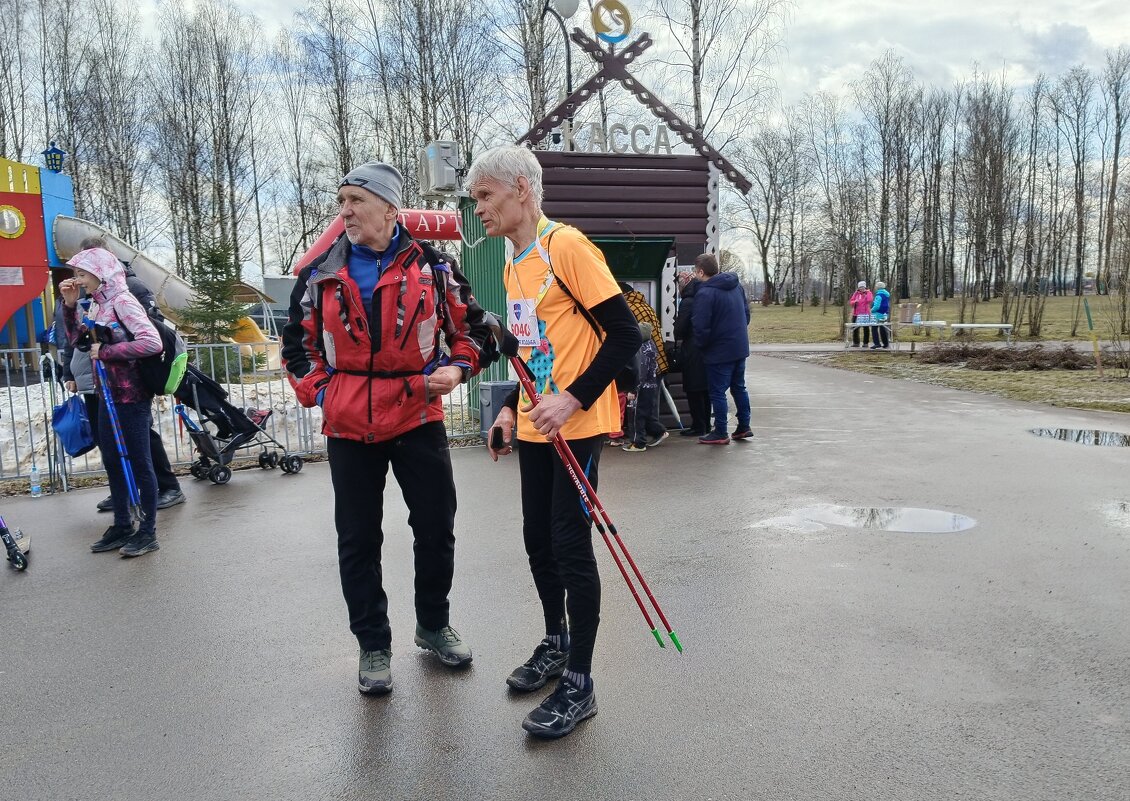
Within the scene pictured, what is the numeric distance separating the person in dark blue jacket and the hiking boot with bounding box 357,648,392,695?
21.1 feet

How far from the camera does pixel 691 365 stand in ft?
32.9

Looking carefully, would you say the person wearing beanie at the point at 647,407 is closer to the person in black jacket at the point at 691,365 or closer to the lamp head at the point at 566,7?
the person in black jacket at the point at 691,365

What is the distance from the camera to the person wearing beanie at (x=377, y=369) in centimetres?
335

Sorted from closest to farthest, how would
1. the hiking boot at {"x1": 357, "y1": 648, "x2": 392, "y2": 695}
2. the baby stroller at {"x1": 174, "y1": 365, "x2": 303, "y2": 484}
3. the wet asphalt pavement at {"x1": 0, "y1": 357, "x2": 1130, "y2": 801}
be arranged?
the wet asphalt pavement at {"x1": 0, "y1": 357, "x2": 1130, "y2": 801}, the hiking boot at {"x1": 357, "y1": 648, "x2": 392, "y2": 695}, the baby stroller at {"x1": 174, "y1": 365, "x2": 303, "y2": 484}

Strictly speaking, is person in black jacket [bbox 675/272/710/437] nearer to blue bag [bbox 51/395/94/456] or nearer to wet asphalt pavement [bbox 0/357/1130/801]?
wet asphalt pavement [bbox 0/357/1130/801]

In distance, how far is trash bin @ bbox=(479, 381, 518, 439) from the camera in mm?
9711

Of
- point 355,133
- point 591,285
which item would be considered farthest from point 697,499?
point 355,133

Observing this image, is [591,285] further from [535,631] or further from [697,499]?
[697,499]

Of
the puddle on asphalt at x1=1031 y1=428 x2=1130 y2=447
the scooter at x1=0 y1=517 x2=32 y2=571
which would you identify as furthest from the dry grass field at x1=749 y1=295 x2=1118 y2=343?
the scooter at x1=0 y1=517 x2=32 y2=571

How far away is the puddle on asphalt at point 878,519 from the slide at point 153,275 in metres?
16.8

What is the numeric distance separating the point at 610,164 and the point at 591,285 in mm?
7901

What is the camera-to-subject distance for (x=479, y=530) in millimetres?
6055

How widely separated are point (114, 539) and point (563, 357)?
13.6ft

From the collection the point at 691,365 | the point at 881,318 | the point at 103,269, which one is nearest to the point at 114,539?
the point at 103,269
